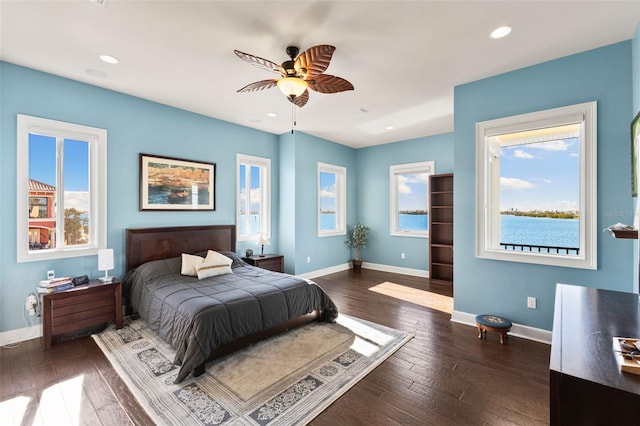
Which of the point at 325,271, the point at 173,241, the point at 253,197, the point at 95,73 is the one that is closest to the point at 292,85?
the point at 95,73

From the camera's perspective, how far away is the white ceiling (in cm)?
221

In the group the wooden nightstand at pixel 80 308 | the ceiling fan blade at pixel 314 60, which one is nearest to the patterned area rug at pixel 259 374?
the wooden nightstand at pixel 80 308

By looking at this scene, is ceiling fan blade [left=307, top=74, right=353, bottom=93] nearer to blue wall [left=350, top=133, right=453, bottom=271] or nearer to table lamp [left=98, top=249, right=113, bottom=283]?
table lamp [left=98, top=249, right=113, bottom=283]

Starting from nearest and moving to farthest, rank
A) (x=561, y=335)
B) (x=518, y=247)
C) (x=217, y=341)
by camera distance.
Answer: (x=561, y=335) < (x=217, y=341) < (x=518, y=247)

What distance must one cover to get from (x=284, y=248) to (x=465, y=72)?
4.21 m

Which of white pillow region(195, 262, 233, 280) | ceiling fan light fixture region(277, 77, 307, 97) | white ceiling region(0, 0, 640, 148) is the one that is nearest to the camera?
white ceiling region(0, 0, 640, 148)

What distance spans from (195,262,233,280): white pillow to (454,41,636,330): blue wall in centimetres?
310

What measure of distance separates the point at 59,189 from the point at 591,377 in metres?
4.78

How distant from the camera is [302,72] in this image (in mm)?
2594

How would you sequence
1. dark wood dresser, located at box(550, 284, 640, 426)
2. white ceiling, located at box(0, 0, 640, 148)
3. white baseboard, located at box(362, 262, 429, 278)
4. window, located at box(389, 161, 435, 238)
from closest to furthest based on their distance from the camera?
1. dark wood dresser, located at box(550, 284, 640, 426)
2. white ceiling, located at box(0, 0, 640, 148)
3. white baseboard, located at box(362, 262, 429, 278)
4. window, located at box(389, 161, 435, 238)

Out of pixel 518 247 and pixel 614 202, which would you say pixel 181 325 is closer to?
pixel 518 247

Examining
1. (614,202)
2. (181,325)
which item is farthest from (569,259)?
(181,325)

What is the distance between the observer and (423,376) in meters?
2.41

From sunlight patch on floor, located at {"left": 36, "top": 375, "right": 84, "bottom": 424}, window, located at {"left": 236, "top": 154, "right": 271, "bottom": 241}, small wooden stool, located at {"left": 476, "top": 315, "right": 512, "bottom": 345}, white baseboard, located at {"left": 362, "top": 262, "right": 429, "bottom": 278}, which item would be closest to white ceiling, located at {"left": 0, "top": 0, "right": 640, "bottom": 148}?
window, located at {"left": 236, "top": 154, "right": 271, "bottom": 241}
